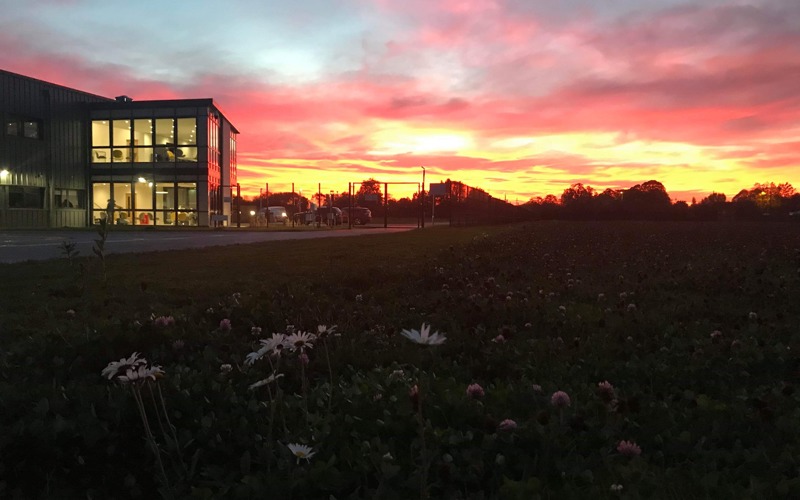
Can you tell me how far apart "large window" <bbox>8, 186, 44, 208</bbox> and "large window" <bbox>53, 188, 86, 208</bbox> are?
0.82 metres

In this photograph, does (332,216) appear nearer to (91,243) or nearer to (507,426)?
(91,243)

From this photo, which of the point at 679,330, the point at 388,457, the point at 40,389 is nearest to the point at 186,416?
the point at 40,389

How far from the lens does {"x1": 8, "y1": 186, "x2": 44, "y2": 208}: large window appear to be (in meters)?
27.9

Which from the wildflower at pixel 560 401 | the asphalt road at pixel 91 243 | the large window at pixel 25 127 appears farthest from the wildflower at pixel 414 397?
the large window at pixel 25 127

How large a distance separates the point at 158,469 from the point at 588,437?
150 centimetres

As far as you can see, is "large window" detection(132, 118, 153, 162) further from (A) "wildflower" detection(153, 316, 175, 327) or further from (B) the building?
(A) "wildflower" detection(153, 316, 175, 327)

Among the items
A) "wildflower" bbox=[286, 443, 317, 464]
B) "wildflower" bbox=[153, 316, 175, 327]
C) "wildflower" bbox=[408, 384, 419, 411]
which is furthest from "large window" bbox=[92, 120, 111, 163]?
"wildflower" bbox=[286, 443, 317, 464]

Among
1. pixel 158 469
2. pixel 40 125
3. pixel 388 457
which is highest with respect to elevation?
pixel 40 125

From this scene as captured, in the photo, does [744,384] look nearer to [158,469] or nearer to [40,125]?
[158,469]

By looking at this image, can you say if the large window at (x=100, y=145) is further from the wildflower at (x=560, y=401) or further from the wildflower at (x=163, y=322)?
the wildflower at (x=560, y=401)

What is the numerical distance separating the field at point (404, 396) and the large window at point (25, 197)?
93.0ft

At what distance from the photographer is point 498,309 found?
429 cm

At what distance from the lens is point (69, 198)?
103 feet

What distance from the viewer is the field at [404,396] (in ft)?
5.42
